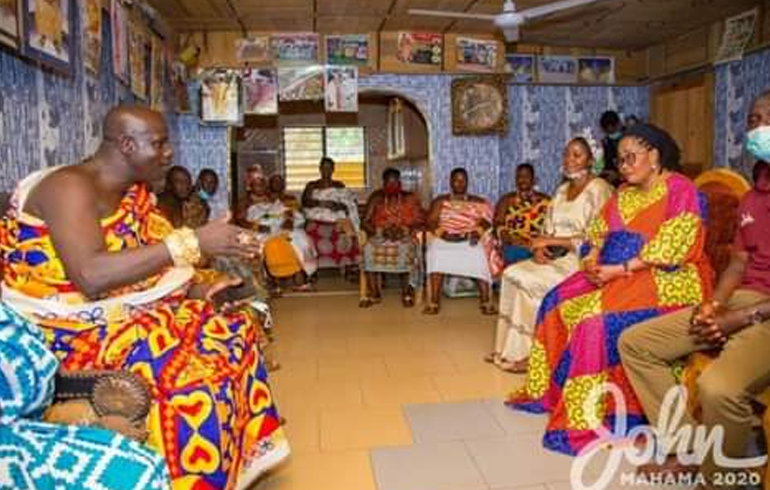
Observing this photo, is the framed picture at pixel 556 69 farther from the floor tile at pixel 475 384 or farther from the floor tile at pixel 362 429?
the floor tile at pixel 362 429

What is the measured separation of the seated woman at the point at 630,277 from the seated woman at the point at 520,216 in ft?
7.17

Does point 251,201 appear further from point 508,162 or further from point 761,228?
point 761,228

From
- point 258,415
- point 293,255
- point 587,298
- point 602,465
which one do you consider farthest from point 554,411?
point 293,255

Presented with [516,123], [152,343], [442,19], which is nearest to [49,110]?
[152,343]

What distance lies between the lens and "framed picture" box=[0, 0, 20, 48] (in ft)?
7.07

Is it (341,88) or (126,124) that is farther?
(341,88)

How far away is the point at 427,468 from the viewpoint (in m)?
2.37

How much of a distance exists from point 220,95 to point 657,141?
4.02m

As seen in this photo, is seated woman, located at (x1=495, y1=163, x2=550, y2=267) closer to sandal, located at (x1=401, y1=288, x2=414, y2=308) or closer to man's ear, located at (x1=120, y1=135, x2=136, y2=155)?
sandal, located at (x1=401, y1=288, x2=414, y2=308)

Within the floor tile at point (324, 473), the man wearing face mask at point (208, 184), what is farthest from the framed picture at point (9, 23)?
the man wearing face mask at point (208, 184)

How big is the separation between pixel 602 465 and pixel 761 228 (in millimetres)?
1015

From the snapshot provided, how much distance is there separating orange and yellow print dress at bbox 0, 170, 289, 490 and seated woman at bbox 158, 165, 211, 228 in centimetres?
193

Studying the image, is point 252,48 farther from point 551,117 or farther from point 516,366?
point 516,366

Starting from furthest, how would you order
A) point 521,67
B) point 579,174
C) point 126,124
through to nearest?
1. point 521,67
2. point 579,174
3. point 126,124
